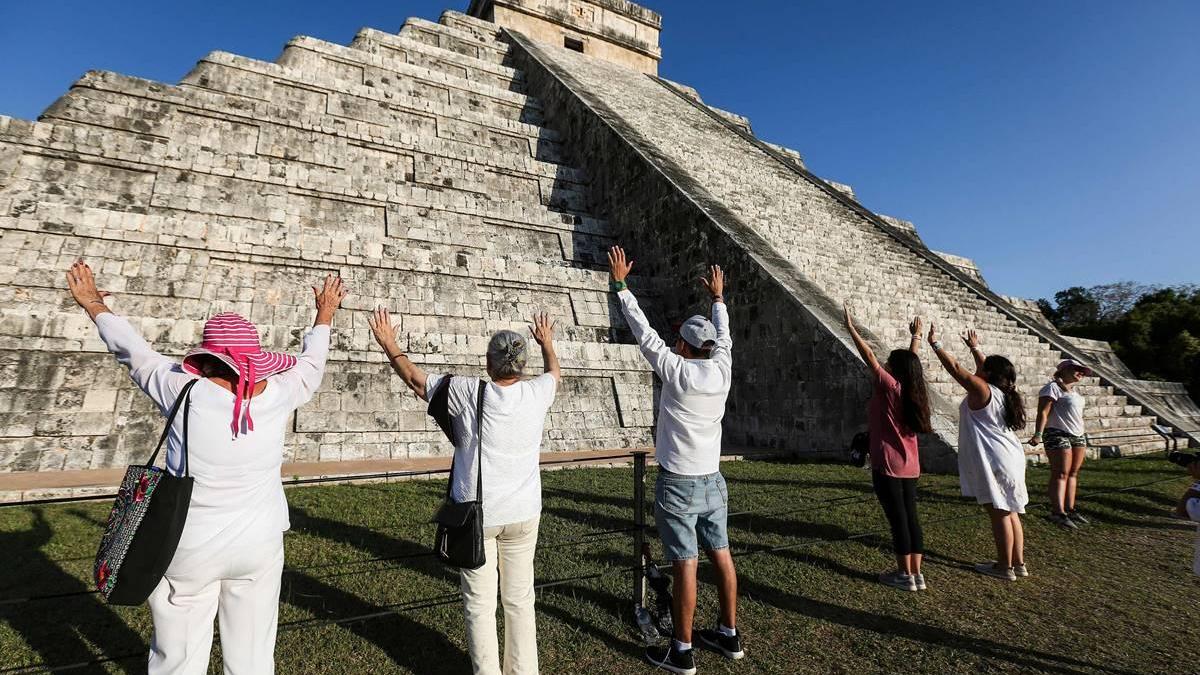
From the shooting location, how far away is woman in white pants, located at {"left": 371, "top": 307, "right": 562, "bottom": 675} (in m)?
2.71

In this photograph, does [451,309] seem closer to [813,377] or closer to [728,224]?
[728,224]

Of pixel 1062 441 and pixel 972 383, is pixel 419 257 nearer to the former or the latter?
pixel 972 383

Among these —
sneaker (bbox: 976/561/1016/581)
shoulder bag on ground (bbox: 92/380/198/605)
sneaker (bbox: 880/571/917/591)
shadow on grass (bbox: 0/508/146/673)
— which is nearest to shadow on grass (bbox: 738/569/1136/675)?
sneaker (bbox: 880/571/917/591)

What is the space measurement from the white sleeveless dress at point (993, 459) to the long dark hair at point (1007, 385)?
4 centimetres

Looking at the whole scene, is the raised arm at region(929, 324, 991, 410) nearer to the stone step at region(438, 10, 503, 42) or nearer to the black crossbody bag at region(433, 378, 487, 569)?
the black crossbody bag at region(433, 378, 487, 569)

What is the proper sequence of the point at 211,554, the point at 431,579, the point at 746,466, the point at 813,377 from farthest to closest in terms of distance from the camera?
the point at 813,377
the point at 746,466
the point at 431,579
the point at 211,554

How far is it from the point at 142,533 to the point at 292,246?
8.63m

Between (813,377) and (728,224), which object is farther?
(728,224)

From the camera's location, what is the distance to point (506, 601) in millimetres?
2770

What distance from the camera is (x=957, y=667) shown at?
126 inches

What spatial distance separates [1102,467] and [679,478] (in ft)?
27.6

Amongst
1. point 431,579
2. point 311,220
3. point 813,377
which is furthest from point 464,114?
point 431,579

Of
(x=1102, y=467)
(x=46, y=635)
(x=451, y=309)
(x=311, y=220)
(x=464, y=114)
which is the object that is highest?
(x=464, y=114)

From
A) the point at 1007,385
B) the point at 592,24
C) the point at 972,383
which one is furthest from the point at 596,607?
the point at 592,24
